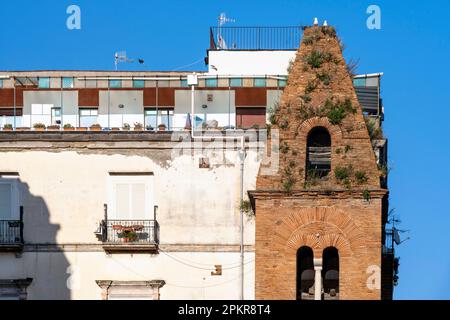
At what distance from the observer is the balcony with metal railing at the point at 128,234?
70125mm

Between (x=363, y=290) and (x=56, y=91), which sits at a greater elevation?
(x=56, y=91)

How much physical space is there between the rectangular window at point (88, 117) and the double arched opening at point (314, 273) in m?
13.7

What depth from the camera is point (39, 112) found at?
81.8 meters

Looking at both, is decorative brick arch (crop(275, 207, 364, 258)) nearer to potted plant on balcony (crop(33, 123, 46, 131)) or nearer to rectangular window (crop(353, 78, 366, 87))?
potted plant on balcony (crop(33, 123, 46, 131))

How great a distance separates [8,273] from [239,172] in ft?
29.5

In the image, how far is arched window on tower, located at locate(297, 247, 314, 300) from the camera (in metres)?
69.0

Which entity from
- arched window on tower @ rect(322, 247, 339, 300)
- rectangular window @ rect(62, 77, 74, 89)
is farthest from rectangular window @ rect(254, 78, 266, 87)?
arched window on tower @ rect(322, 247, 339, 300)

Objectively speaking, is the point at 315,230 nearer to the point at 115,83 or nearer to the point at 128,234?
the point at 128,234

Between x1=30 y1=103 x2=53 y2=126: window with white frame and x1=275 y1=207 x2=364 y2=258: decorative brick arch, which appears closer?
x1=275 y1=207 x2=364 y2=258: decorative brick arch

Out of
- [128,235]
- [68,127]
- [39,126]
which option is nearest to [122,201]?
[128,235]

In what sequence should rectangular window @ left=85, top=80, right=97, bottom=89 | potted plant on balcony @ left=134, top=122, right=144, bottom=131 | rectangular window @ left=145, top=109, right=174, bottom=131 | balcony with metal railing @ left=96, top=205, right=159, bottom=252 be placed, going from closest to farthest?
1. balcony with metal railing @ left=96, top=205, right=159, bottom=252
2. potted plant on balcony @ left=134, top=122, right=144, bottom=131
3. rectangular window @ left=145, top=109, right=174, bottom=131
4. rectangular window @ left=85, top=80, right=97, bottom=89

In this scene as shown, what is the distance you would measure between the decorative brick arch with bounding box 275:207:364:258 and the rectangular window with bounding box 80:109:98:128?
1346cm
